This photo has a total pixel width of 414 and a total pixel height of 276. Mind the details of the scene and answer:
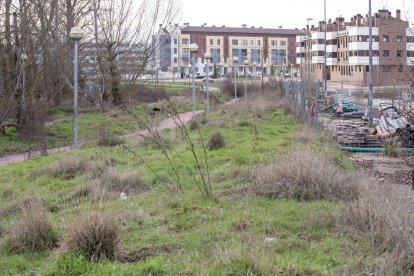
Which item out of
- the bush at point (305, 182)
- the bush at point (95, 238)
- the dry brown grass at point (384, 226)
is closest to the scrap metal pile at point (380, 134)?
the bush at point (305, 182)

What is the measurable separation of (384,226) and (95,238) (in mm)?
2880

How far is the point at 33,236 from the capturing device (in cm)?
691

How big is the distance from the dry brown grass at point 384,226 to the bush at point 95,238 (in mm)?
2448

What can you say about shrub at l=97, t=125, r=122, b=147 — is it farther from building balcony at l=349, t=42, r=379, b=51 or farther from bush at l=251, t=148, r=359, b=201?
building balcony at l=349, t=42, r=379, b=51

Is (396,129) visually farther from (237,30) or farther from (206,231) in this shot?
(237,30)

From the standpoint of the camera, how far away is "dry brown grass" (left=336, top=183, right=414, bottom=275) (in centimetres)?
534

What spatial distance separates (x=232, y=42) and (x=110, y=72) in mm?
94727

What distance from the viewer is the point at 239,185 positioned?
9672 millimetres

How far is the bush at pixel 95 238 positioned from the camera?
20.2 ft

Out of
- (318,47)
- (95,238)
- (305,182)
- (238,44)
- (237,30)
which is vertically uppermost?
(237,30)

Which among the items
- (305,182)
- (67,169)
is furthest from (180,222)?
(67,169)

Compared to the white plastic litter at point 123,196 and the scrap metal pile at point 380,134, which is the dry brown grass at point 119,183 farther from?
the scrap metal pile at point 380,134

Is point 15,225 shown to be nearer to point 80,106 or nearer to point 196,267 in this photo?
point 196,267

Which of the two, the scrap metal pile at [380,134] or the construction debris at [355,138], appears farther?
the construction debris at [355,138]
